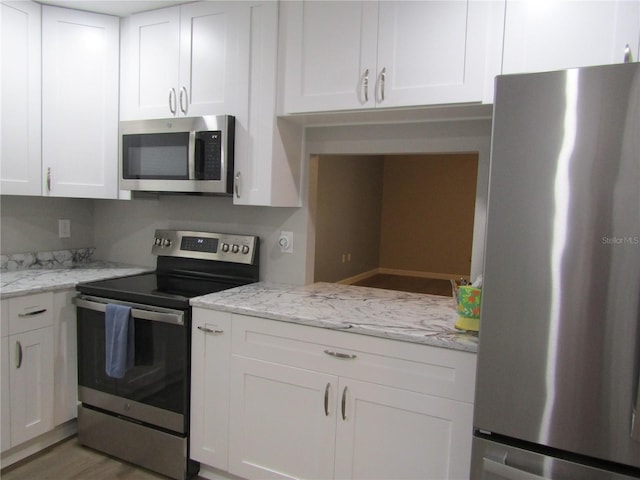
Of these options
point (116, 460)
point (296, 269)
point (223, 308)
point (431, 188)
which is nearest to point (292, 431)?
point (223, 308)

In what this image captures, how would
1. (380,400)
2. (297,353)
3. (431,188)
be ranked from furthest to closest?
(431,188) → (297,353) → (380,400)

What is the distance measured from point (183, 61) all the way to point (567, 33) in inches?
69.9

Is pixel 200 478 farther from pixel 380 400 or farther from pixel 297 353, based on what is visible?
pixel 380 400

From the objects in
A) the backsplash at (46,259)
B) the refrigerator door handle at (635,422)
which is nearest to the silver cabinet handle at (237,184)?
the backsplash at (46,259)

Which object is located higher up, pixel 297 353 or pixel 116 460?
pixel 297 353

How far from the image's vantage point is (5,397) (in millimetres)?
2109

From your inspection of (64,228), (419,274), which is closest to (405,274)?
(419,274)

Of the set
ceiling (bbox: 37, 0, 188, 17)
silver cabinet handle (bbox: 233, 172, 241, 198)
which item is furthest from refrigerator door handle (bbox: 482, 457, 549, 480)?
ceiling (bbox: 37, 0, 188, 17)

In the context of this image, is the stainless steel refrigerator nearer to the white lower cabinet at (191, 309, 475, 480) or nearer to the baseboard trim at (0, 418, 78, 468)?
the white lower cabinet at (191, 309, 475, 480)

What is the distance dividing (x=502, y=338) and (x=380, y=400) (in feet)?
1.90

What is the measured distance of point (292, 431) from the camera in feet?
6.27

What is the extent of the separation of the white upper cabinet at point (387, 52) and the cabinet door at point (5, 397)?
1.73 meters

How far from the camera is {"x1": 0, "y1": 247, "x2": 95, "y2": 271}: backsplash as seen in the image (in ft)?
8.50
